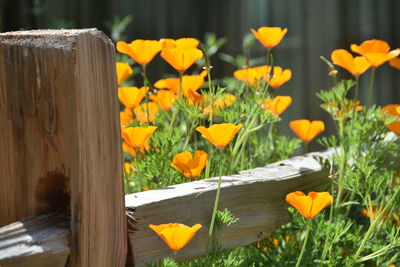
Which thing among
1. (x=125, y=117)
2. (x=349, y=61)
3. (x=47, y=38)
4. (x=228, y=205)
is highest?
(x=47, y=38)

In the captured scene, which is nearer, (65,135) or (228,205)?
(65,135)

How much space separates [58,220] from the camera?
1.36 m

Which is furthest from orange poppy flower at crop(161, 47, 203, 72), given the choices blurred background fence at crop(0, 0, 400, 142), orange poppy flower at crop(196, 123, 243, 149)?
blurred background fence at crop(0, 0, 400, 142)

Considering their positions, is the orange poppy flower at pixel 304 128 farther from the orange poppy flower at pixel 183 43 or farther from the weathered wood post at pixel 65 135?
the weathered wood post at pixel 65 135

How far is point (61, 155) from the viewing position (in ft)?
4.39

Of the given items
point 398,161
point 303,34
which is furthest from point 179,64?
point 303,34

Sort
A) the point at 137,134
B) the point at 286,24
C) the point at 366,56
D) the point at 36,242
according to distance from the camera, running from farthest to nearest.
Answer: the point at 286,24 → the point at 366,56 → the point at 137,134 → the point at 36,242

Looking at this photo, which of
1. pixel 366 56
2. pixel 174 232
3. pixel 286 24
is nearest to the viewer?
pixel 174 232

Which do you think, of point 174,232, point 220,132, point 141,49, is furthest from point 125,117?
point 174,232

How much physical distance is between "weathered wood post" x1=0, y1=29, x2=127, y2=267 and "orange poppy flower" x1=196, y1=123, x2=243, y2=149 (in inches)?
8.0

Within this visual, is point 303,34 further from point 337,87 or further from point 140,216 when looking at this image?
point 140,216

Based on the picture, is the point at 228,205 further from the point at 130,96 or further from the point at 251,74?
the point at 251,74

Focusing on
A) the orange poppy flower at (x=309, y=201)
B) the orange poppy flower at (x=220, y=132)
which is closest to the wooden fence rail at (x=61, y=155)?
the orange poppy flower at (x=220, y=132)

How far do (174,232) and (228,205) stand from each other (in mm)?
352
